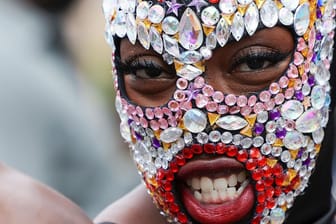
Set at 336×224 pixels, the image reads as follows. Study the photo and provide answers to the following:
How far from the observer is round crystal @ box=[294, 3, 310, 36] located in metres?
2.11

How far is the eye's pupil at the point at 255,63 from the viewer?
211 centimetres

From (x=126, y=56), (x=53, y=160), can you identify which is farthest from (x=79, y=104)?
(x=126, y=56)

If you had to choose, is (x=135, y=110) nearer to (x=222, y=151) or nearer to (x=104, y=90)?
(x=222, y=151)

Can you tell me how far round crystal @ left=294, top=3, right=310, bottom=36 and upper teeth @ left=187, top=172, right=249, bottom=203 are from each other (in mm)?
257

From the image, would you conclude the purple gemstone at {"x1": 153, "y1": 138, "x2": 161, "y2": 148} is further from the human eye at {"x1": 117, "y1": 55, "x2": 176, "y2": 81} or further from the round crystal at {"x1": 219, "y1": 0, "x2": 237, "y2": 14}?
the round crystal at {"x1": 219, "y1": 0, "x2": 237, "y2": 14}

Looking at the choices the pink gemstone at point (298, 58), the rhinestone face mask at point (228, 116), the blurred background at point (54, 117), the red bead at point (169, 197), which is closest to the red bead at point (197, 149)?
the rhinestone face mask at point (228, 116)

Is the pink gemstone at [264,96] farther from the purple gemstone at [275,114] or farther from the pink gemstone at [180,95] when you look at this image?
the pink gemstone at [180,95]

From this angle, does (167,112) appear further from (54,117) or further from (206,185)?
(54,117)

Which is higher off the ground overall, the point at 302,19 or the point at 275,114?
the point at 302,19

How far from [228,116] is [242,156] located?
2.8 inches

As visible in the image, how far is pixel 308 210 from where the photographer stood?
2260mm

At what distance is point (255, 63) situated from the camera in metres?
2.11

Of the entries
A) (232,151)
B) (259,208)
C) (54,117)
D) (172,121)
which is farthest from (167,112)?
(54,117)

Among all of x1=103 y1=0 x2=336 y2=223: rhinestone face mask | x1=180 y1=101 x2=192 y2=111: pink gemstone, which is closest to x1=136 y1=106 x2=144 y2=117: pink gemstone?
x1=103 y1=0 x2=336 y2=223: rhinestone face mask
